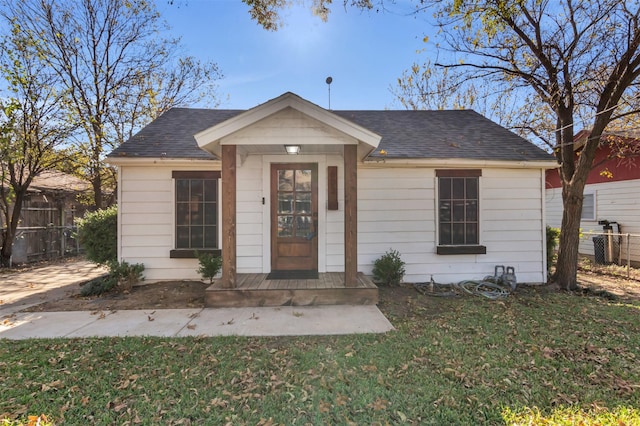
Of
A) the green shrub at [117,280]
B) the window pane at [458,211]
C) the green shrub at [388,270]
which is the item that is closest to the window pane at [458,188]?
the window pane at [458,211]

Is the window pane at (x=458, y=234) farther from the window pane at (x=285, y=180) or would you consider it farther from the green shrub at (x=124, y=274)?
the green shrub at (x=124, y=274)

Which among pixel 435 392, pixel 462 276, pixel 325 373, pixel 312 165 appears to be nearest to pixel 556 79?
pixel 462 276

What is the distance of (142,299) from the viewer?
5336mm

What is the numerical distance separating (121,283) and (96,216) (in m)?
1.62

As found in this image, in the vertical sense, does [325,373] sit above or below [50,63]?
below

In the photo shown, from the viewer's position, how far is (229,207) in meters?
4.90

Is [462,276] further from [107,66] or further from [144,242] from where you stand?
[107,66]

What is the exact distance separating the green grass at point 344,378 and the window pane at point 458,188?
295cm

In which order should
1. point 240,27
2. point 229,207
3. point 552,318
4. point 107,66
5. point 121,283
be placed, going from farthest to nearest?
point 107,66 → point 240,27 → point 121,283 → point 229,207 → point 552,318

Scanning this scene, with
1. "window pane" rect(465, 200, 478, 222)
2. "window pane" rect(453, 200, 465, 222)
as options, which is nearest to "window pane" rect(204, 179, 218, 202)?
"window pane" rect(453, 200, 465, 222)

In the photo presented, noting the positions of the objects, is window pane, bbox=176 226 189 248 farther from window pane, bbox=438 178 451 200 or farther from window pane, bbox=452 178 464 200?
window pane, bbox=452 178 464 200

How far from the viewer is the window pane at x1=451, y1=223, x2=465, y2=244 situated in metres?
6.46

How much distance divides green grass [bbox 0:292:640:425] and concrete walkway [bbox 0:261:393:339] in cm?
27

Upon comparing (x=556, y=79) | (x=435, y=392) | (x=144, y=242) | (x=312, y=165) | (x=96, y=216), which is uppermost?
(x=556, y=79)
